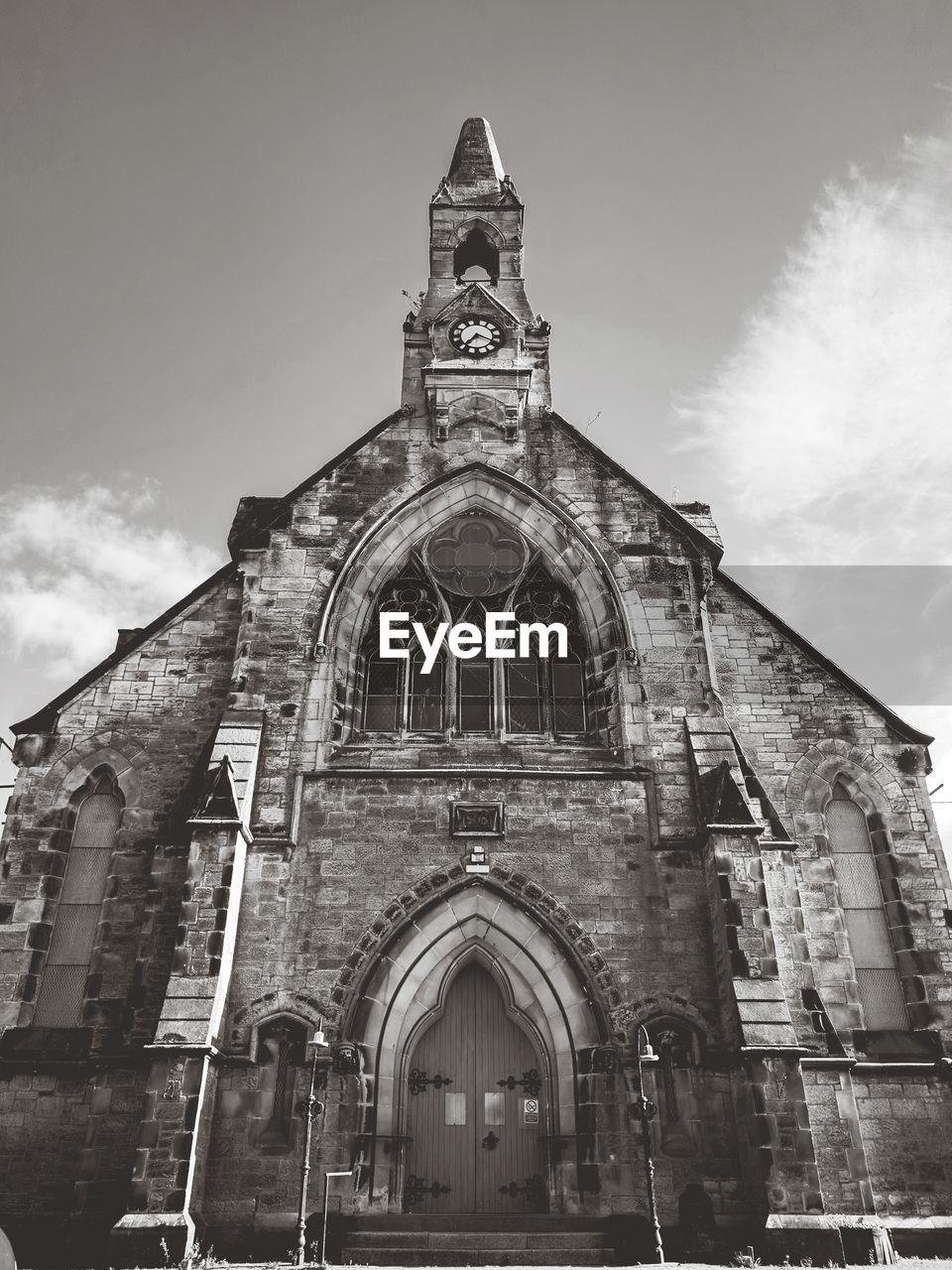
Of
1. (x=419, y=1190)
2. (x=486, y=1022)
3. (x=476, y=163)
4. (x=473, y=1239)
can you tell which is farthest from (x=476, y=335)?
(x=473, y=1239)

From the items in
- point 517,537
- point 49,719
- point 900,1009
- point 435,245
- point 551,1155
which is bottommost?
point 551,1155

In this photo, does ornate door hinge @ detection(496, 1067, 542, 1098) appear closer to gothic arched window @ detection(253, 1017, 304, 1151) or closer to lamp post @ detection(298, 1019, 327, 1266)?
lamp post @ detection(298, 1019, 327, 1266)

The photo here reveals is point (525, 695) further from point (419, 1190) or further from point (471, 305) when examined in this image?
point (471, 305)

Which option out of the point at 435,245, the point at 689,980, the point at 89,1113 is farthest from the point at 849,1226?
the point at 435,245

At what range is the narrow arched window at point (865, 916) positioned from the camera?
11570 millimetres

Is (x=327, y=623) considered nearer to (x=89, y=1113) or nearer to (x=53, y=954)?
(x=53, y=954)

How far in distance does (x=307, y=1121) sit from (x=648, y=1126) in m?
3.40

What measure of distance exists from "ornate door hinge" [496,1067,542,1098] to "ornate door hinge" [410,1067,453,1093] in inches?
23.9

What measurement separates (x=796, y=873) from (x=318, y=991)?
19.6 ft

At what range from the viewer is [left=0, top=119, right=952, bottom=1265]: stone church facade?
9.99 metres

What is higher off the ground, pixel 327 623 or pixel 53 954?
pixel 327 623

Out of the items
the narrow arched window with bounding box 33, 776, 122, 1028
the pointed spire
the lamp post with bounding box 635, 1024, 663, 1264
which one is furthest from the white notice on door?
the pointed spire

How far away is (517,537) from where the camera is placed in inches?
557

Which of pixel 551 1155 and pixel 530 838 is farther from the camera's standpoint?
pixel 530 838
